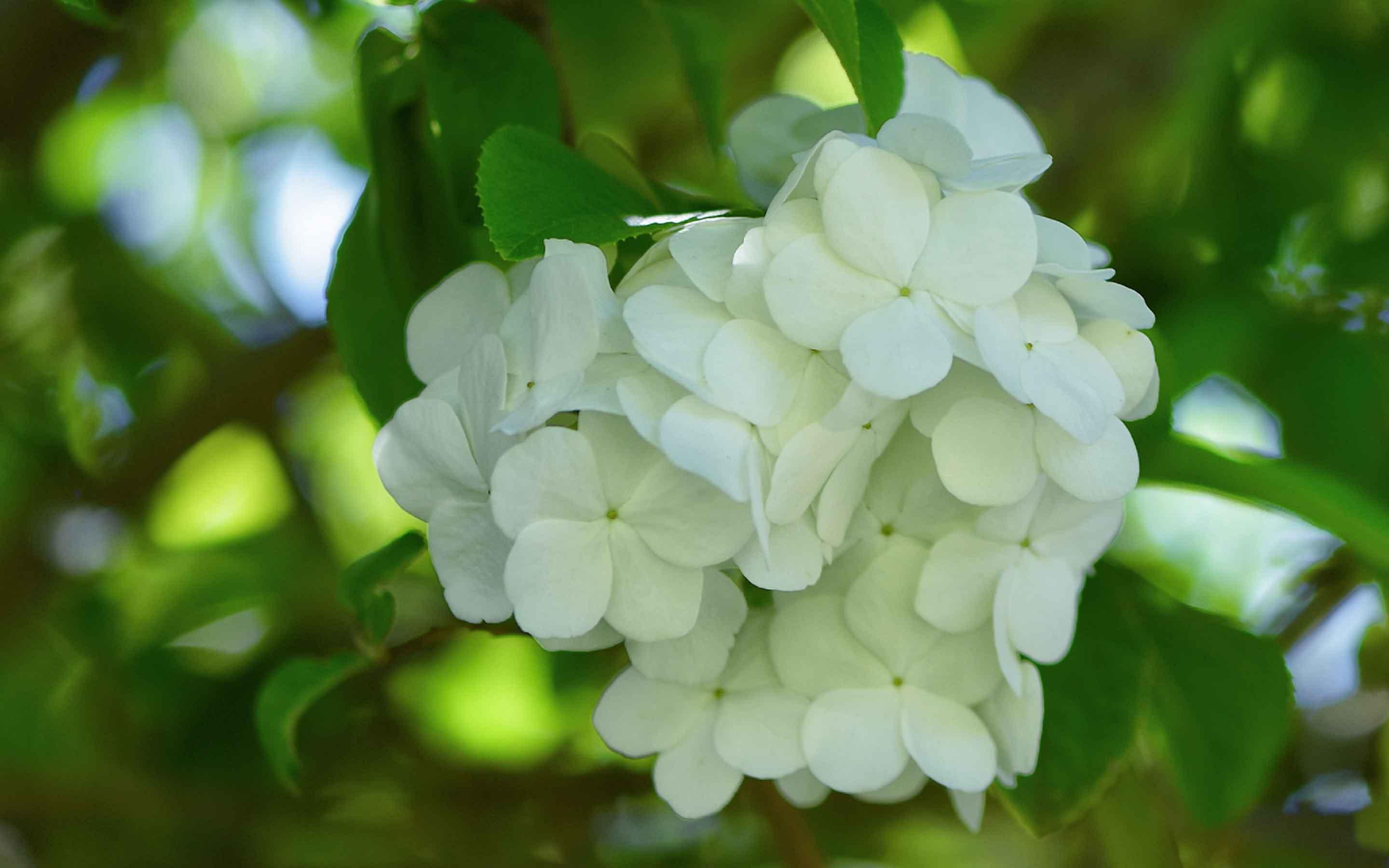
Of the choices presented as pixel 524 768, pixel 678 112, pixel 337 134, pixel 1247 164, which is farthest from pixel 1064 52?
pixel 524 768

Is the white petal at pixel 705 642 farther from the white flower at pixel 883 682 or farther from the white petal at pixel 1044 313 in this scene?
the white petal at pixel 1044 313

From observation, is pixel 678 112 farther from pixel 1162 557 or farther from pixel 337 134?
pixel 1162 557

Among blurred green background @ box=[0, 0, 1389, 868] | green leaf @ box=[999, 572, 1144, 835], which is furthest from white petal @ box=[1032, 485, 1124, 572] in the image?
blurred green background @ box=[0, 0, 1389, 868]

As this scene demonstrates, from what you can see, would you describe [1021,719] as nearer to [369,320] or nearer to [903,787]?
[903,787]

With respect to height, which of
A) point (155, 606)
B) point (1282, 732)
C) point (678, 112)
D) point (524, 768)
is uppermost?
point (678, 112)

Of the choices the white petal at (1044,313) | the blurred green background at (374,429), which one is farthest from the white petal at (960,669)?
the blurred green background at (374,429)

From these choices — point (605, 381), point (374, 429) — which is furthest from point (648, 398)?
point (374, 429)

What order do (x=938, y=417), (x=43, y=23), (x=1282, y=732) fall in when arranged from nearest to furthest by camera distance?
(x=938, y=417)
(x=1282, y=732)
(x=43, y=23)
